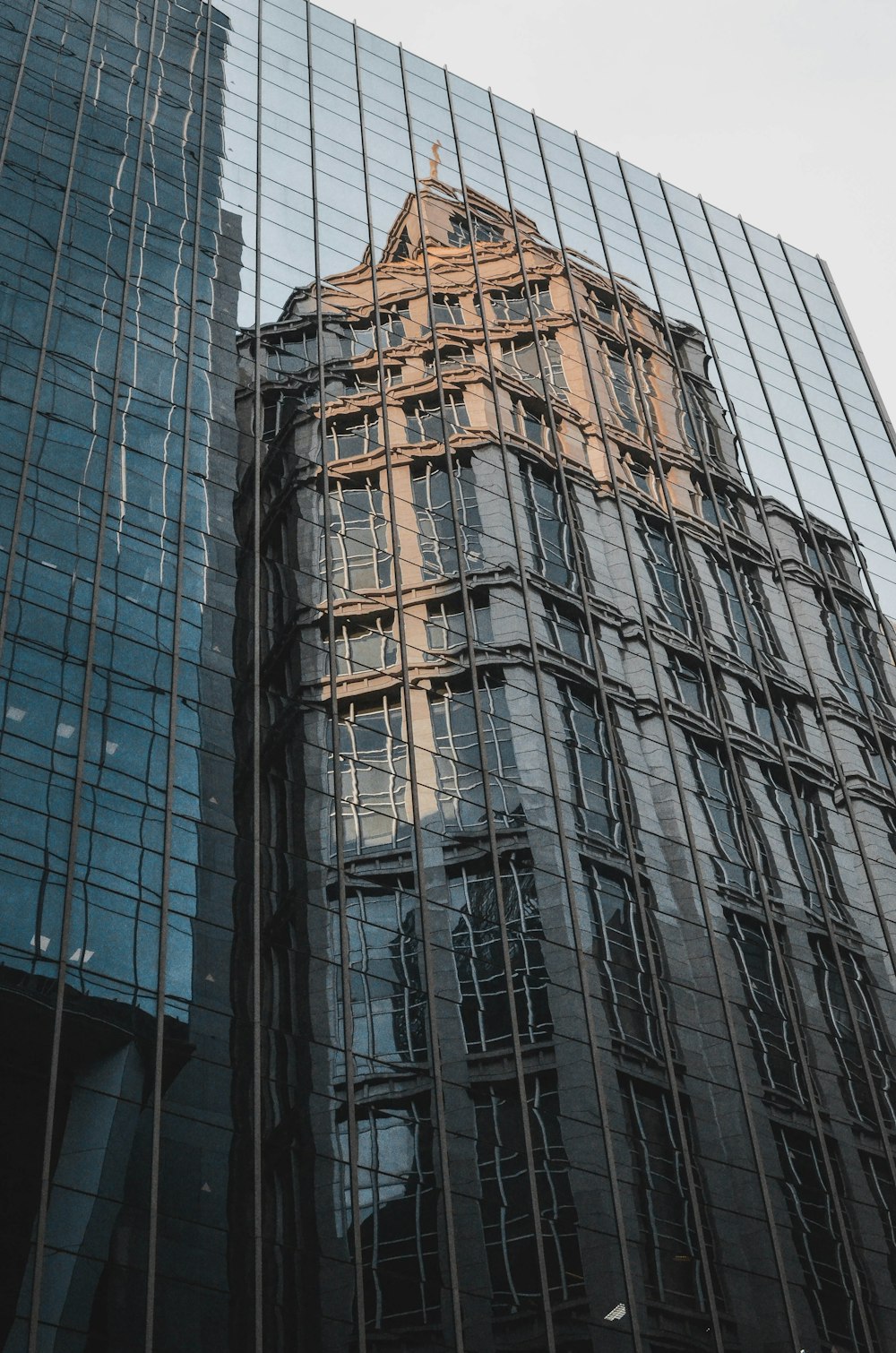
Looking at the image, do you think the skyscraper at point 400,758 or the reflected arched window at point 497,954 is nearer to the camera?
the skyscraper at point 400,758

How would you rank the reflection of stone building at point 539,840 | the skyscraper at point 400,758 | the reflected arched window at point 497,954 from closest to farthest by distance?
the skyscraper at point 400,758 → the reflection of stone building at point 539,840 → the reflected arched window at point 497,954

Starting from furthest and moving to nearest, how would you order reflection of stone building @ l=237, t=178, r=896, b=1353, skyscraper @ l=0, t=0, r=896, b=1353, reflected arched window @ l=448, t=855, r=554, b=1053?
reflected arched window @ l=448, t=855, r=554, b=1053
reflection of stone building @ l=237, t=178, r=896, b=1353
skyscraper @ l=0, t=0, r=896, b=1353

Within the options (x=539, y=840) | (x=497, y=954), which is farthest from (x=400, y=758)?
(x=497, y=954)

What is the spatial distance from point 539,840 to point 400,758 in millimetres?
3063

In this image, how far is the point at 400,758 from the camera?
29.1 m

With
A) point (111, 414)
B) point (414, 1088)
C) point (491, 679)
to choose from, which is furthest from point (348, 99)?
point (414, 1088)

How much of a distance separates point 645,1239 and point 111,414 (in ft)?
Result: 61.1

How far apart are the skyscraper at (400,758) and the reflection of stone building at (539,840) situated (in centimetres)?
10

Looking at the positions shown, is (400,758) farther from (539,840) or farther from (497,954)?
(497,954)

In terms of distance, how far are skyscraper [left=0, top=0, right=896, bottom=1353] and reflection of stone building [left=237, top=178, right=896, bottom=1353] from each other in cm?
10

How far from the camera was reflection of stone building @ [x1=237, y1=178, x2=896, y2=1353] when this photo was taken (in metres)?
23.6

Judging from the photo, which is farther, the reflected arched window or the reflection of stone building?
the reflected arched window

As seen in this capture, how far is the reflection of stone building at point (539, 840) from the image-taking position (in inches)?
928

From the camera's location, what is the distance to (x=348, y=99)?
45.2 meters
